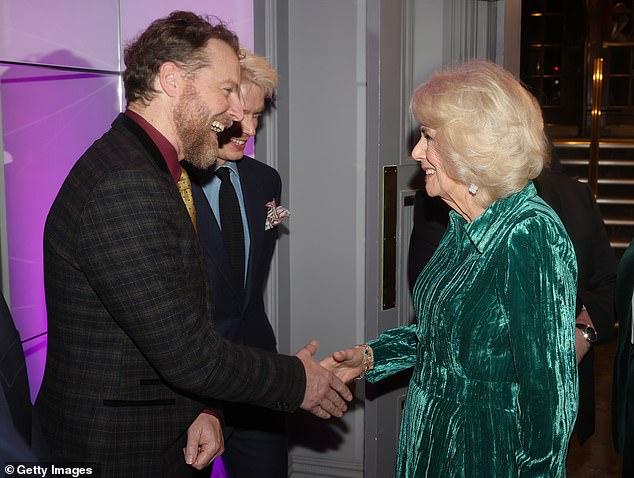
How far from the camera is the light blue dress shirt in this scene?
9.21 ft

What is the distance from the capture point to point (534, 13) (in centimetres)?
1396

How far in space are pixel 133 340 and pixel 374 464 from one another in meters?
1.40

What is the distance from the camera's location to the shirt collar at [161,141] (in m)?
2.01

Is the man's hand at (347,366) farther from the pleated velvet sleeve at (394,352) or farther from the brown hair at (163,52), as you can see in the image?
the brown hair at (163,52)

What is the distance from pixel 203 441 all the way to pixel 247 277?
79 centimetres

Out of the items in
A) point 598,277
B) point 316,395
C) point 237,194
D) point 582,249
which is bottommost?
point 316,395

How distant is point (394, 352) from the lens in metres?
2.44

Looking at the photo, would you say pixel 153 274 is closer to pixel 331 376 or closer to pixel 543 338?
pixel 331 376

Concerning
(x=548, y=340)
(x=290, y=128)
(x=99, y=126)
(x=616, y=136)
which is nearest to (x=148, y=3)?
(x=99, y=126)

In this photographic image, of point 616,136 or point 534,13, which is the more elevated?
point 534,13

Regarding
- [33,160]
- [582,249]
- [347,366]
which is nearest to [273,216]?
[347,366]

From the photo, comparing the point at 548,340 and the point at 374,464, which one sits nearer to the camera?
the point at 548,340

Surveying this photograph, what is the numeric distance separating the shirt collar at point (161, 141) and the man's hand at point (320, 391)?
680mm

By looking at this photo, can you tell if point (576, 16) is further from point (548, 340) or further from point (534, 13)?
point (548, 340)
